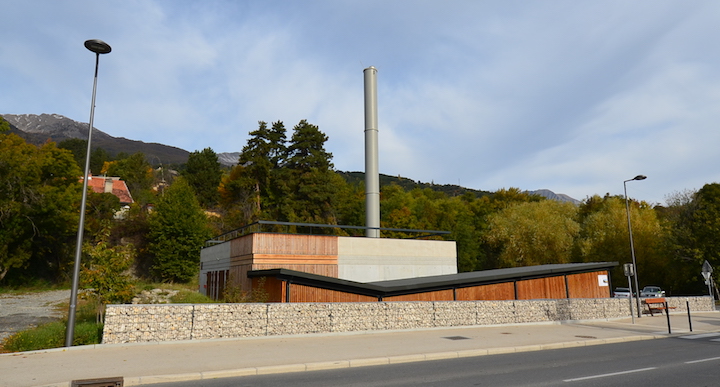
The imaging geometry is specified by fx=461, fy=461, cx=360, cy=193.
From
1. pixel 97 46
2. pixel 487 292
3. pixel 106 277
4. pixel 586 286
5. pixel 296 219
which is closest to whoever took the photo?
pixel 97 46

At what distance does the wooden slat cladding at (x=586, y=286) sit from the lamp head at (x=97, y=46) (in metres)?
24.1

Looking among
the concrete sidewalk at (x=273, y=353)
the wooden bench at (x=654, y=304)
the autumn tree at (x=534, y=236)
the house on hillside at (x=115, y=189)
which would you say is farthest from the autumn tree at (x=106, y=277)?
the house on hillside at (x=115, y=189)

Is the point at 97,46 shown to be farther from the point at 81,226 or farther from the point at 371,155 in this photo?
the point at 371,155

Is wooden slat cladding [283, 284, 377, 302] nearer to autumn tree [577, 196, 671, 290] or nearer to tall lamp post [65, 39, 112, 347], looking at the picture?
tall lamp post [65, 39, 112, 347]

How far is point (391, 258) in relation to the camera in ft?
91.5

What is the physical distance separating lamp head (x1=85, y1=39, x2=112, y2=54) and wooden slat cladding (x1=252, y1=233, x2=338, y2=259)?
36.2 ft

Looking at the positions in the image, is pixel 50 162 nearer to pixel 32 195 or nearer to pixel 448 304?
pixel 32 195

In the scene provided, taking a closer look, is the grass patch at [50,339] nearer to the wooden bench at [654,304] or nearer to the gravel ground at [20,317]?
the gravel ground at [20,317]

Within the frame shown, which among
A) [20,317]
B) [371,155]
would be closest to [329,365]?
[20,317]

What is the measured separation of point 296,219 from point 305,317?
40250 mm

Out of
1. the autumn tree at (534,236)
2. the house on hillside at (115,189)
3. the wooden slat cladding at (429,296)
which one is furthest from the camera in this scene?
the house on hillside at (115,189)

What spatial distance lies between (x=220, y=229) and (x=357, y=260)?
4248cm

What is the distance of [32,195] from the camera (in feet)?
149

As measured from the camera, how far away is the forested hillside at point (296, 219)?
4575cm
